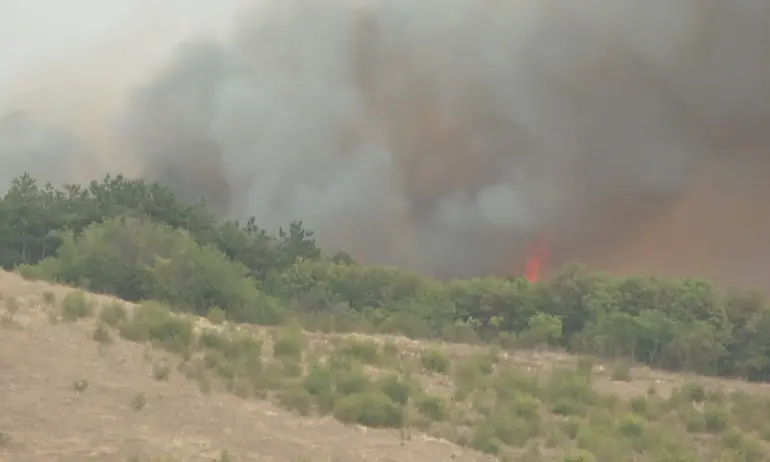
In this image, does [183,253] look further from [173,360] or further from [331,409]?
[331,409]

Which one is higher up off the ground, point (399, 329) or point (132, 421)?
point (399, 329)

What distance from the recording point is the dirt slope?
1134 cm

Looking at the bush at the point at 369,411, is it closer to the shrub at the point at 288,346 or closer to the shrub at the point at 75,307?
the shrub at the point at 288,346

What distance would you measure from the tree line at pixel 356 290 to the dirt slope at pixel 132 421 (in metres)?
16.1

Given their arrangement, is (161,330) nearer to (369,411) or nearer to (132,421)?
(369,411)

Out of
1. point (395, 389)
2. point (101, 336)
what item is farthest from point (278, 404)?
point (101, 336)

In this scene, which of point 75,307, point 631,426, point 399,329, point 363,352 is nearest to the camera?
point 631,426

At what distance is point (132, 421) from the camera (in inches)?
487

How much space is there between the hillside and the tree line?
1058 cm

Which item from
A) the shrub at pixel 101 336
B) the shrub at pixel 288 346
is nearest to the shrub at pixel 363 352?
the shrub at pixel 288 346

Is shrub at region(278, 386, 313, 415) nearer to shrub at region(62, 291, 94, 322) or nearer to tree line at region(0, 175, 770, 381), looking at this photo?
shrub at region(62, 291, 94, 322)

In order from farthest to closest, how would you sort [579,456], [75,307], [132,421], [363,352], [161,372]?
[363,352], [75,307], [161,372], [579,456], [132,421]

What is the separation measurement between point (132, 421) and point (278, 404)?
2864 mm

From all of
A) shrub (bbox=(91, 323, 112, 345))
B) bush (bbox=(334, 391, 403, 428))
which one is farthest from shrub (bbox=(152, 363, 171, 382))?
bush (bbox=(334, 391, 403, 428))
